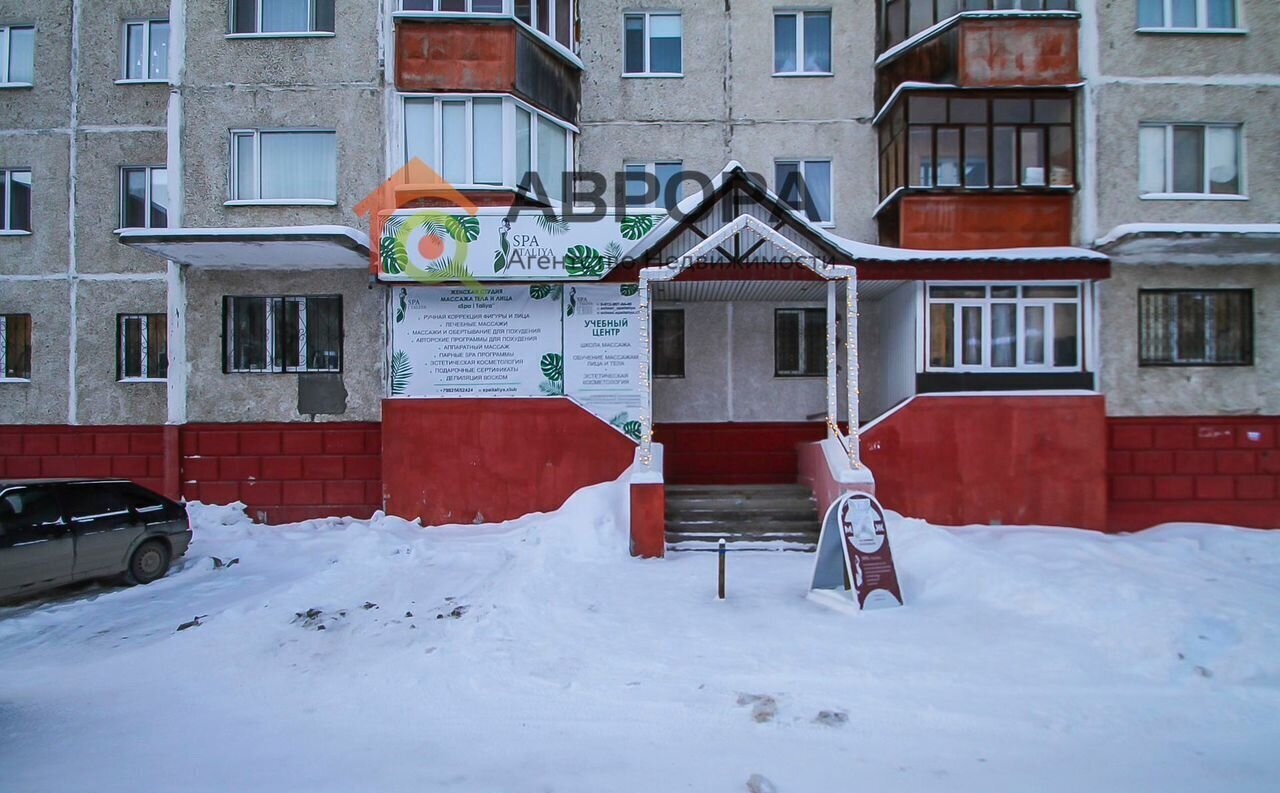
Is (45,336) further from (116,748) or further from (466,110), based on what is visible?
(116,748)

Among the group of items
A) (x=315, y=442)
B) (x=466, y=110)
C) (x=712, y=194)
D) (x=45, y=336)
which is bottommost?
(x=315, y=442)

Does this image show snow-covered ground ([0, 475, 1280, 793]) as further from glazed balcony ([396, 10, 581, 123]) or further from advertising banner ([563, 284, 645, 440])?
glazed balcony ([396, 10, 581, 123])

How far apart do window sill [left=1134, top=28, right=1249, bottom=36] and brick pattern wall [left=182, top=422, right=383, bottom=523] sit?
575 inches

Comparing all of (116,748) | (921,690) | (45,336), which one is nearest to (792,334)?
(921,690)

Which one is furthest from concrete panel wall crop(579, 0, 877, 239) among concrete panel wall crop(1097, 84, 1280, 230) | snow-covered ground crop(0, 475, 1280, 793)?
snow-covered ground crop(0, 475, 1280, 793)

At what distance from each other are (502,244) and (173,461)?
6.65 metres

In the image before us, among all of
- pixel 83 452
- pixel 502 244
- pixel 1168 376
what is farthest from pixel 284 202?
pixel 1168 376

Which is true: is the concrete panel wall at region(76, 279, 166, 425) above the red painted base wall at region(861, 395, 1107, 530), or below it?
above

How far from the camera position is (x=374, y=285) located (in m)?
11.6

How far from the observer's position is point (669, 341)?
13016 millimetres

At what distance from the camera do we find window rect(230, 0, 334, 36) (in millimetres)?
11875

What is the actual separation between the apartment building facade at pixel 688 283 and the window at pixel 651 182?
1382 millimetres

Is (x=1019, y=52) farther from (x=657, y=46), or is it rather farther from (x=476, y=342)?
(x=476, y=342)

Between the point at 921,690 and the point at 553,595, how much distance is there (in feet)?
12.6
